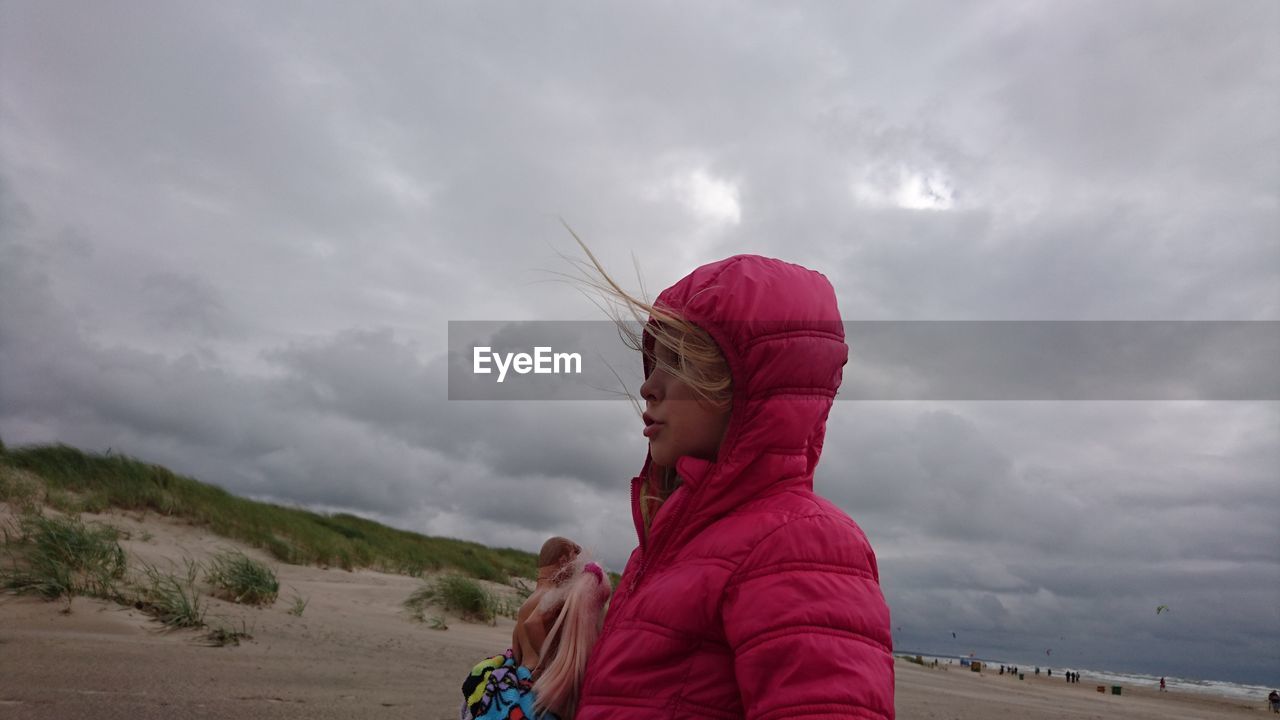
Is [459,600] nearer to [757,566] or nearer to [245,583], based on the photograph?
[245,583]

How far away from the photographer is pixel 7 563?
6.39 m

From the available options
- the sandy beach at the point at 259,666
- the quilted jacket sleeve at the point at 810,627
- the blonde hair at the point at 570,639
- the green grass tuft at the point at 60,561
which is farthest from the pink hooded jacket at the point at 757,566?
the green grass tuft at the point at 60,561

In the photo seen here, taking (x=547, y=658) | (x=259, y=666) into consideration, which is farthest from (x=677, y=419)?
(x=259, y=666)

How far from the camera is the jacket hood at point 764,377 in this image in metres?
1.75

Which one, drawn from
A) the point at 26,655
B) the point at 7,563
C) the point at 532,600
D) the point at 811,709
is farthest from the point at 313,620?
the point at 811,709

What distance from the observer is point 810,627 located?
1.44 m

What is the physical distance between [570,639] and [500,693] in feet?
0.82

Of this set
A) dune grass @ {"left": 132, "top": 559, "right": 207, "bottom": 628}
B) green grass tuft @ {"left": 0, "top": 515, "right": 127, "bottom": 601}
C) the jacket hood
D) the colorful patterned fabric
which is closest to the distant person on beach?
the colorful patterned fabric

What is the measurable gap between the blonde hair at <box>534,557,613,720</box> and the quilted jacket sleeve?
0.50 meters

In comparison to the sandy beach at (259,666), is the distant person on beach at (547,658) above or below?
above

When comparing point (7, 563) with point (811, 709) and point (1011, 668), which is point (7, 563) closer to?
point (811, 709)

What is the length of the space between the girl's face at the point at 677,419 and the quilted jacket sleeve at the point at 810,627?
1.15 feet

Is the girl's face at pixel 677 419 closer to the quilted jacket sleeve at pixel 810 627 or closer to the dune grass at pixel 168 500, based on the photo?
the quilted jacket sleeve at pixel 810 627

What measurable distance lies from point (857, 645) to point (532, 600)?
97cm
